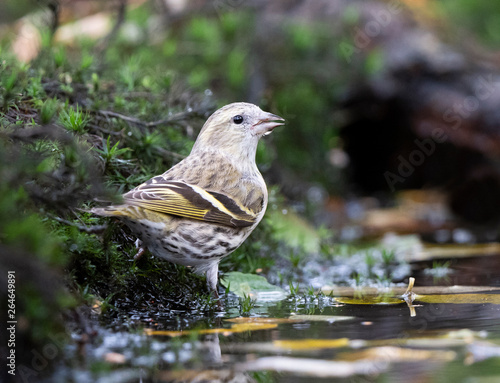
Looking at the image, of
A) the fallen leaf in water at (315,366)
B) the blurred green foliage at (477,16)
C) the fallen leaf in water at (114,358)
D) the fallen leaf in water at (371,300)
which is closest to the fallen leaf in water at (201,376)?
the fallen leaf in water at (315,366)

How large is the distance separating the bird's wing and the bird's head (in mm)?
543

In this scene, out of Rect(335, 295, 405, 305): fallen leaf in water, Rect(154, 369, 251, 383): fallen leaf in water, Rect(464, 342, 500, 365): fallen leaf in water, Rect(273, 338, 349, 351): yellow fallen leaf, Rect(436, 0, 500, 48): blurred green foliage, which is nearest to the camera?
Rect(154, 369, 251, 383): fallen leaf in water

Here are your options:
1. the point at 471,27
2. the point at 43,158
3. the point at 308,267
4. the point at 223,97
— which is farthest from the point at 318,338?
the point at 471,27

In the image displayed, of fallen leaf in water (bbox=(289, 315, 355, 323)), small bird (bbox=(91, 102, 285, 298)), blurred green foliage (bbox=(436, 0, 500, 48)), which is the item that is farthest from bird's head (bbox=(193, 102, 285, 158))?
blurred green foliage (bbox=(436, 0, 500, 48))

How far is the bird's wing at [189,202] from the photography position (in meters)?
3.93

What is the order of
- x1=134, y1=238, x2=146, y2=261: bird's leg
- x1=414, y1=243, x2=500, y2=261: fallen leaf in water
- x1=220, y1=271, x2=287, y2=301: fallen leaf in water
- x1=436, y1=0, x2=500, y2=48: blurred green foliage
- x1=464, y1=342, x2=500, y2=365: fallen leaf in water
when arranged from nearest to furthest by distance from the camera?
x1=464, y1=342, x2=500, y2=365: fallen leaf in water
x1=134, y1=238, x2=146, y2=261: bird's leg
x1=220, y1=271, x2=287, y2=301: fallen leaf in water
x1=414, y1=243, x2=500, y2=261: fallen leaf in water
x1=436, y1=0, x2=500, y2=48: blurred green foliage

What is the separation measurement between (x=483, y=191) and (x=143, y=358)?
767 centimetres

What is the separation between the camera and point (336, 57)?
29.5 feet

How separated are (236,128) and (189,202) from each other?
2.95 ft

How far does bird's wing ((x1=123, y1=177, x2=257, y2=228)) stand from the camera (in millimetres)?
3928

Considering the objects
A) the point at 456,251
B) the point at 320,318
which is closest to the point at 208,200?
the point at 320,318

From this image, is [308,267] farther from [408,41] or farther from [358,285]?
[408,41]

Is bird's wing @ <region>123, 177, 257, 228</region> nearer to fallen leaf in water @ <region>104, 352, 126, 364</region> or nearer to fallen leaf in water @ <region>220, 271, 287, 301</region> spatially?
fallen leaf in water @ <region>220, 271, 287, 301</region>

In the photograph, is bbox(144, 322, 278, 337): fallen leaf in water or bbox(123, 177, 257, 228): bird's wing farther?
bbox(123, 177, 257, 228): bird's wing
